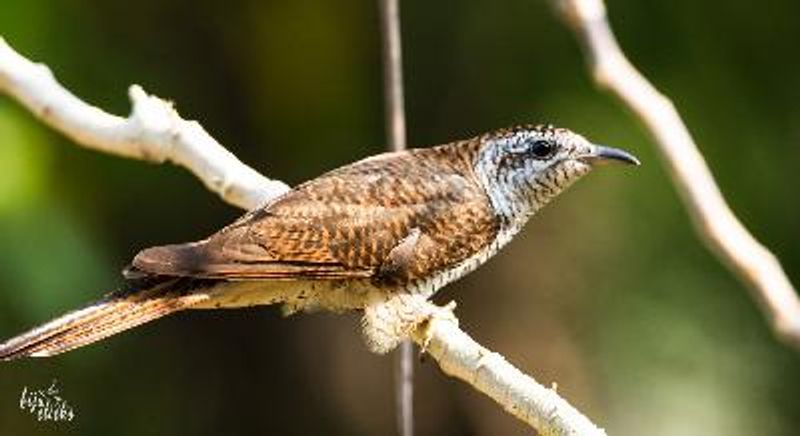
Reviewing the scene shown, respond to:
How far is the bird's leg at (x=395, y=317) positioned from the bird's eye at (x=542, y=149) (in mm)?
451

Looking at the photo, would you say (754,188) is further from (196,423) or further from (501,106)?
(196,423)

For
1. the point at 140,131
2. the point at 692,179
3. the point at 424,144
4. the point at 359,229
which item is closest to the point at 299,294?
the point at 359,229

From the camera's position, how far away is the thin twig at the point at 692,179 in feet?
11.1

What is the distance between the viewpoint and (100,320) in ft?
12.3

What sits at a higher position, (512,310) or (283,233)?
(512,310)

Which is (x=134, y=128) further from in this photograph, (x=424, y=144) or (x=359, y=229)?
(x=424, y=144)

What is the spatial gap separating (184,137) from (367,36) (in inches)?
92.4

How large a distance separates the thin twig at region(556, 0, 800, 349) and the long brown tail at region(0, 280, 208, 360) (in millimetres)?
938

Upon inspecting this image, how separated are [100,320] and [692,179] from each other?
115 centimetres

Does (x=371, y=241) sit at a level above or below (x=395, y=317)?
above

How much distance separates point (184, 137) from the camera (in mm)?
4160

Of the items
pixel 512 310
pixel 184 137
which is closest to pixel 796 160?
pixel 512 310

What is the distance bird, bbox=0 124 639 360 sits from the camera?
3850mm
